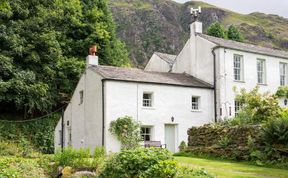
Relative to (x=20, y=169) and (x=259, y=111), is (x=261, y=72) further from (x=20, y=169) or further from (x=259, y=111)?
(x=20, y=169)

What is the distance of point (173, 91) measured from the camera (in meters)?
28.6

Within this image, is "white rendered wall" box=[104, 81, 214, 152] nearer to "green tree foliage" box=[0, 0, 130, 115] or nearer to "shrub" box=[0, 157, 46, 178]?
"green tree foliage" box=[0, 0, 130, 115]

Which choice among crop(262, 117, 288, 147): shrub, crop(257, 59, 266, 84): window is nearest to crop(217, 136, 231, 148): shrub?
crop(262, 117, 288, 147): shrub

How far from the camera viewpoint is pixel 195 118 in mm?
29641

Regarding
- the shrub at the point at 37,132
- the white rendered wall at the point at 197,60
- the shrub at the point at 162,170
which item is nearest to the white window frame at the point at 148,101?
the white rendered wall at the point at 197,60

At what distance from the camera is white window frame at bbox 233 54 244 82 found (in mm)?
31300

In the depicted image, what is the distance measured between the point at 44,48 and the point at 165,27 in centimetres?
6263

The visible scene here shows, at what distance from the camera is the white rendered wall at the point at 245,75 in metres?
30.2

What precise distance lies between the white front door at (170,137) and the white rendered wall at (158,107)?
27 cm

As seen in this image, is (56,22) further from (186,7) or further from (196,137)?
(186,7)

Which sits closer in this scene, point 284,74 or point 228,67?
point 228,67

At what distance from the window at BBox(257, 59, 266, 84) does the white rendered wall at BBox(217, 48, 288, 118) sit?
231 mm

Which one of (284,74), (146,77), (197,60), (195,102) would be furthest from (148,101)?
(284,74)

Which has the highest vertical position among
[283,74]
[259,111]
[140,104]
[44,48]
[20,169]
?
[44,48]
